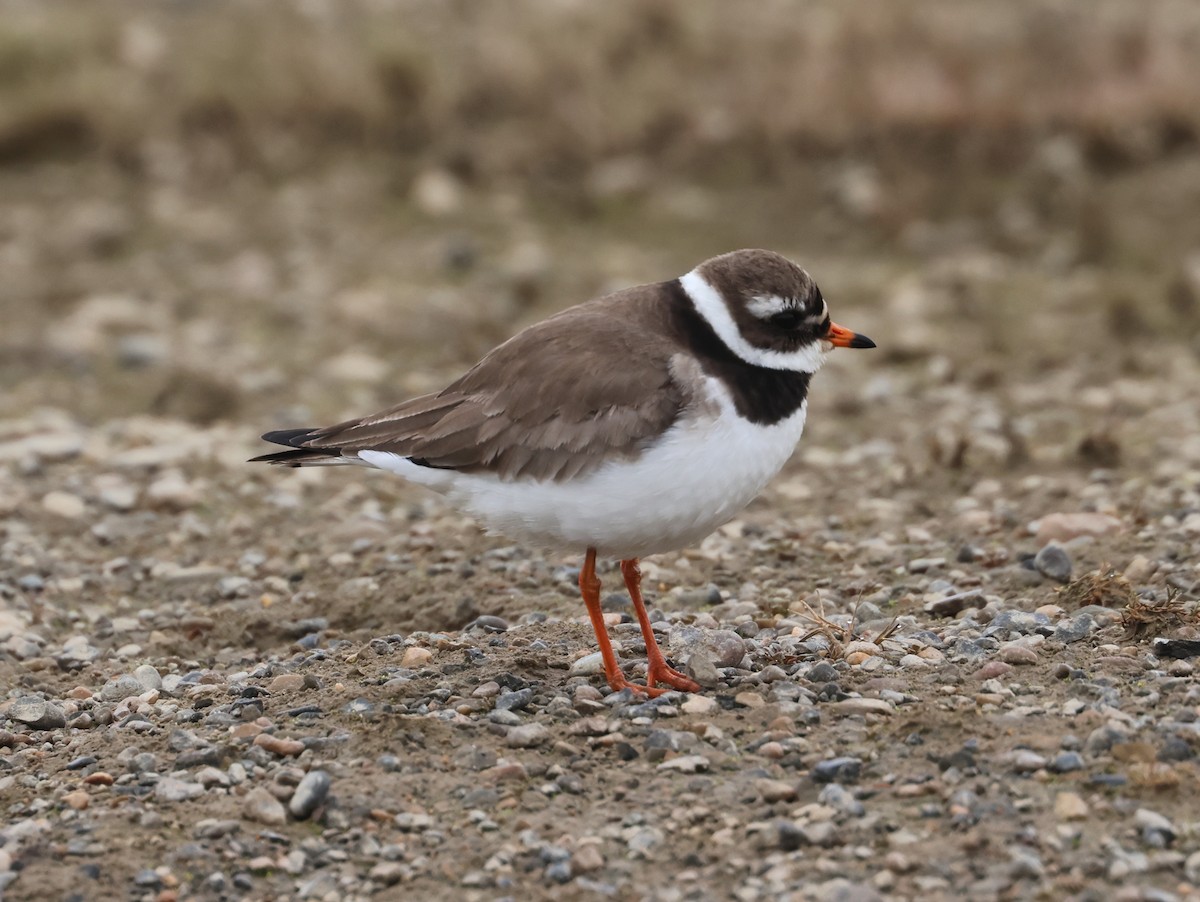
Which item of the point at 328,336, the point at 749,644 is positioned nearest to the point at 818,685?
the point at 749,644

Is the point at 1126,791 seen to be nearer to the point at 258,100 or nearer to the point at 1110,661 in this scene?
the point at 1110,661

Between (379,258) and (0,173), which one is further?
(0,173)

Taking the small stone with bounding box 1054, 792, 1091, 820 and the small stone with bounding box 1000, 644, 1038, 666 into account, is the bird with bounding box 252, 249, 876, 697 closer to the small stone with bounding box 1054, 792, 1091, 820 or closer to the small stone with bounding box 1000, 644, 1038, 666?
the small stone with bounding box 1000, 644, 1038, 666

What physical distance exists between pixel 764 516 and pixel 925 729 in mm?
3529

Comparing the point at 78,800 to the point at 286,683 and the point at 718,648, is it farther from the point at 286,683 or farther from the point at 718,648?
the point at 718,648

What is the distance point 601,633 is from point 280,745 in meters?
1.32

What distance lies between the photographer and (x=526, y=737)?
→ 5730 millimetres

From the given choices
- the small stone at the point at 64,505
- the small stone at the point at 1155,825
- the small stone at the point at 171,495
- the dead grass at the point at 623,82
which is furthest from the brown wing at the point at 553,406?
the dead grass at the point at 623,82

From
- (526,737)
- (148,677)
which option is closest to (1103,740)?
(526,737)

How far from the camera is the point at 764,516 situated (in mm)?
9039

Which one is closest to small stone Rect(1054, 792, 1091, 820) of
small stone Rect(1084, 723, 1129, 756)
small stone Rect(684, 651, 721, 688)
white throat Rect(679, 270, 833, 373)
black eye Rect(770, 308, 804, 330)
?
small stone Rect(1084, 723, 1129, 756)

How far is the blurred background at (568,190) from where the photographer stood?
11719mm

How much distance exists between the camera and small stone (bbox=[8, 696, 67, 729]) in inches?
245

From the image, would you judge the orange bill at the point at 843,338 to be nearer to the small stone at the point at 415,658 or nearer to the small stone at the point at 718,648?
the small stone at the point at 718,648
